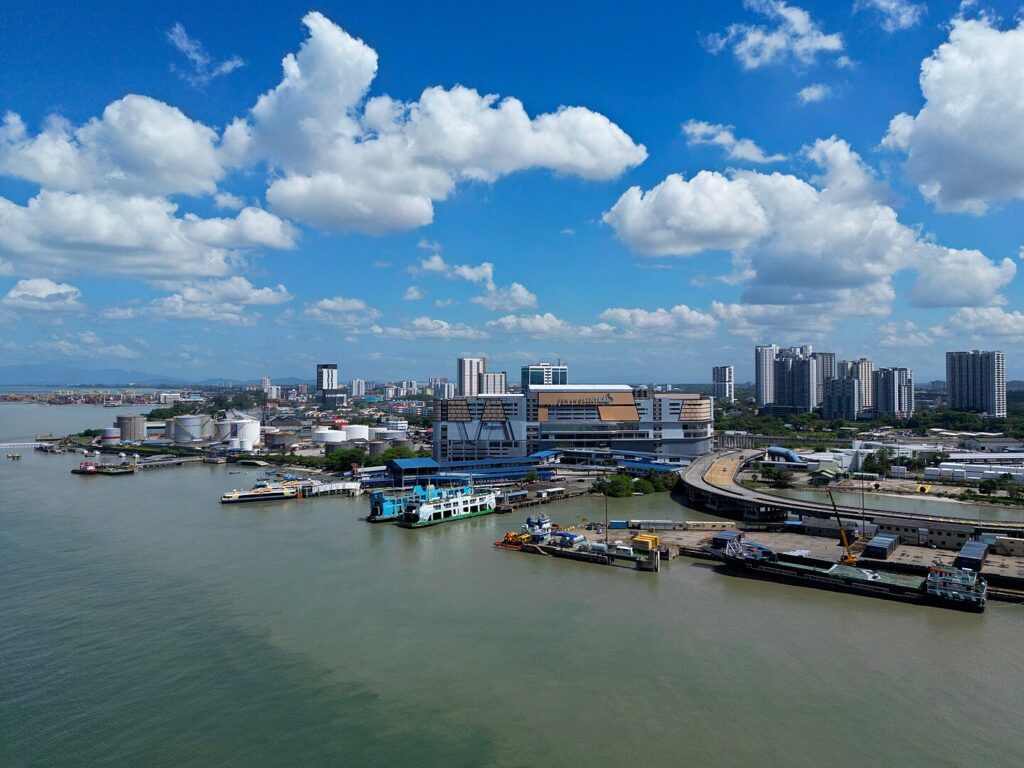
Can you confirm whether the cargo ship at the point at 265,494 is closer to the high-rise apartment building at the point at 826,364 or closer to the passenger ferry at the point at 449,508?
the passenger ferry at the point at 449,508

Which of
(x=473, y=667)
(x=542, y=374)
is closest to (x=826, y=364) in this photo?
(x=542, y=374)

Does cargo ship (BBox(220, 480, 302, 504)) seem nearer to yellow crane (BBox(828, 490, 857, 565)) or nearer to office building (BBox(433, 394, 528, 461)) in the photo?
office building (BBox(433, 394, 528, 461))

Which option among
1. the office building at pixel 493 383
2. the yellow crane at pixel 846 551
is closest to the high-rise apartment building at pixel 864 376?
the office building at pixel 493 383

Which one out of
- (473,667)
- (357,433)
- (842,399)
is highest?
(842,399)

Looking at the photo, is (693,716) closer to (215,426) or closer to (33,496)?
(33,496)

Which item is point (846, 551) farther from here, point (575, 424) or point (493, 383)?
point (493, 383)

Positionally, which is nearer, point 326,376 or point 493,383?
point 493,383

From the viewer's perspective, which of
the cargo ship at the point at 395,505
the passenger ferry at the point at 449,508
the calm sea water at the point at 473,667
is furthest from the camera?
the cargo ship at the point at 395,505
